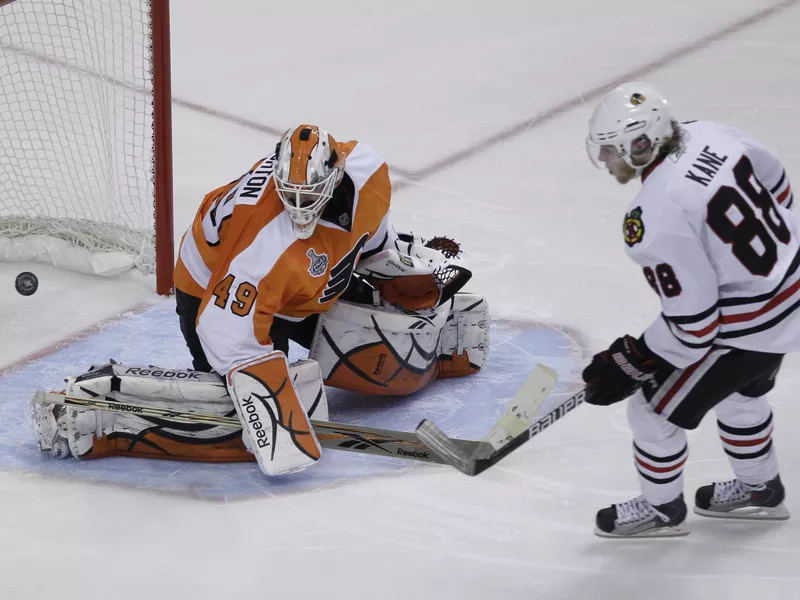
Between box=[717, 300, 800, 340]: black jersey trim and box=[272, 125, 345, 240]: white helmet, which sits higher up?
box=[272, 125, 345, 240]: white helmet

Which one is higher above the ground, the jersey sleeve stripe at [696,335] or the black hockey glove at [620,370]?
the jersey sleeve stripe at [696,335]

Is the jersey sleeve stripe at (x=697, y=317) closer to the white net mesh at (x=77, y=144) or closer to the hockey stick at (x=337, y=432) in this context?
the hockey stick at (x=337, y=432)

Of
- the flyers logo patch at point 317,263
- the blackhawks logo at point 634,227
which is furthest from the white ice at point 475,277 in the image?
the blackhawks logo at point 634,227

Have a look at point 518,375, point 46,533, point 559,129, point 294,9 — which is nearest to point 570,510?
point 518,375

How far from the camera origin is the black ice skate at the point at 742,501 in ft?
8.94

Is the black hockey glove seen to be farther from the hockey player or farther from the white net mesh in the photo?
the white net mesh

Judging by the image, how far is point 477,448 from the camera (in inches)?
113

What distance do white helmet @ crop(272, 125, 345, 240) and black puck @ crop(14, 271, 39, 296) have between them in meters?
1.28

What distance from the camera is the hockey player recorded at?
2271 mm

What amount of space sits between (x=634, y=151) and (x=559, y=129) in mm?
2755

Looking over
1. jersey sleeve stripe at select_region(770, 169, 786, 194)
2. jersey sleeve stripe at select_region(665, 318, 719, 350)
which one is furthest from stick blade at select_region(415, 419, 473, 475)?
jersey sleeve stripe at select_region(770, 169, 786, 194)

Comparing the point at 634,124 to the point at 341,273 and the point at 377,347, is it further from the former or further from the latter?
the point at 377,347

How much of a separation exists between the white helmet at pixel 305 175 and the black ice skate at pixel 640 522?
0.97m

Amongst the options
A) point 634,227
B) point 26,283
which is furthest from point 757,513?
point 26,283
